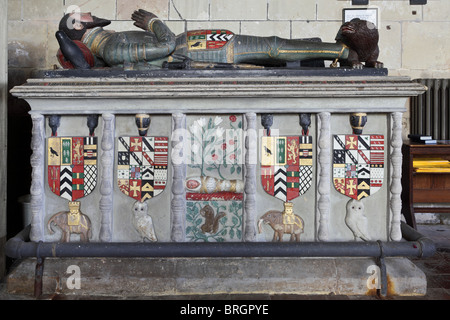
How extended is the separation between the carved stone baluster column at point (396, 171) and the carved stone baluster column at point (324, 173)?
1.31 ft

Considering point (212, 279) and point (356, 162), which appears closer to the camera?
point (212, 279)

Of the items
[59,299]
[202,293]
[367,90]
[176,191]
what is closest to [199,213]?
[176,191]

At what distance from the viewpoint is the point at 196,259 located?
2.69 metres

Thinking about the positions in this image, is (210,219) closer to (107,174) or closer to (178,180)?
(178,180)

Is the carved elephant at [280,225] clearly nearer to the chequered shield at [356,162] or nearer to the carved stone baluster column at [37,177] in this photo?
the chequered shield at [356,162]

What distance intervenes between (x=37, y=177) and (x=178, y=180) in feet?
2.98

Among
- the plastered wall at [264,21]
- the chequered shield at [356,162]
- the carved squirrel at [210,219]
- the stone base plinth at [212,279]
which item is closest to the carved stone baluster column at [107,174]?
the stone base plinth at [212,279]

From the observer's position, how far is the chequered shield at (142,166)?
2.78 m

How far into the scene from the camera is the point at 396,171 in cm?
268

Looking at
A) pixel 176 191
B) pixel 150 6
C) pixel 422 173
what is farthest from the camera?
pixel 150 6

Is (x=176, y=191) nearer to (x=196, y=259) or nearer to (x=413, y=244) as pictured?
(x=196, y=259)

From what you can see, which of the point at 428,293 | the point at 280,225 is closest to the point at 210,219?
the point at 280,225

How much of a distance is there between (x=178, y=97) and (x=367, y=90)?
47.0 inches

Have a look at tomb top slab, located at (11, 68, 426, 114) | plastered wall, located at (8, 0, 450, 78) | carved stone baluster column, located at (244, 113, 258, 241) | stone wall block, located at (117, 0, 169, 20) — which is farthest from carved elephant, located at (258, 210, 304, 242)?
stone wall block, located at (117, 0, 169, 20)
